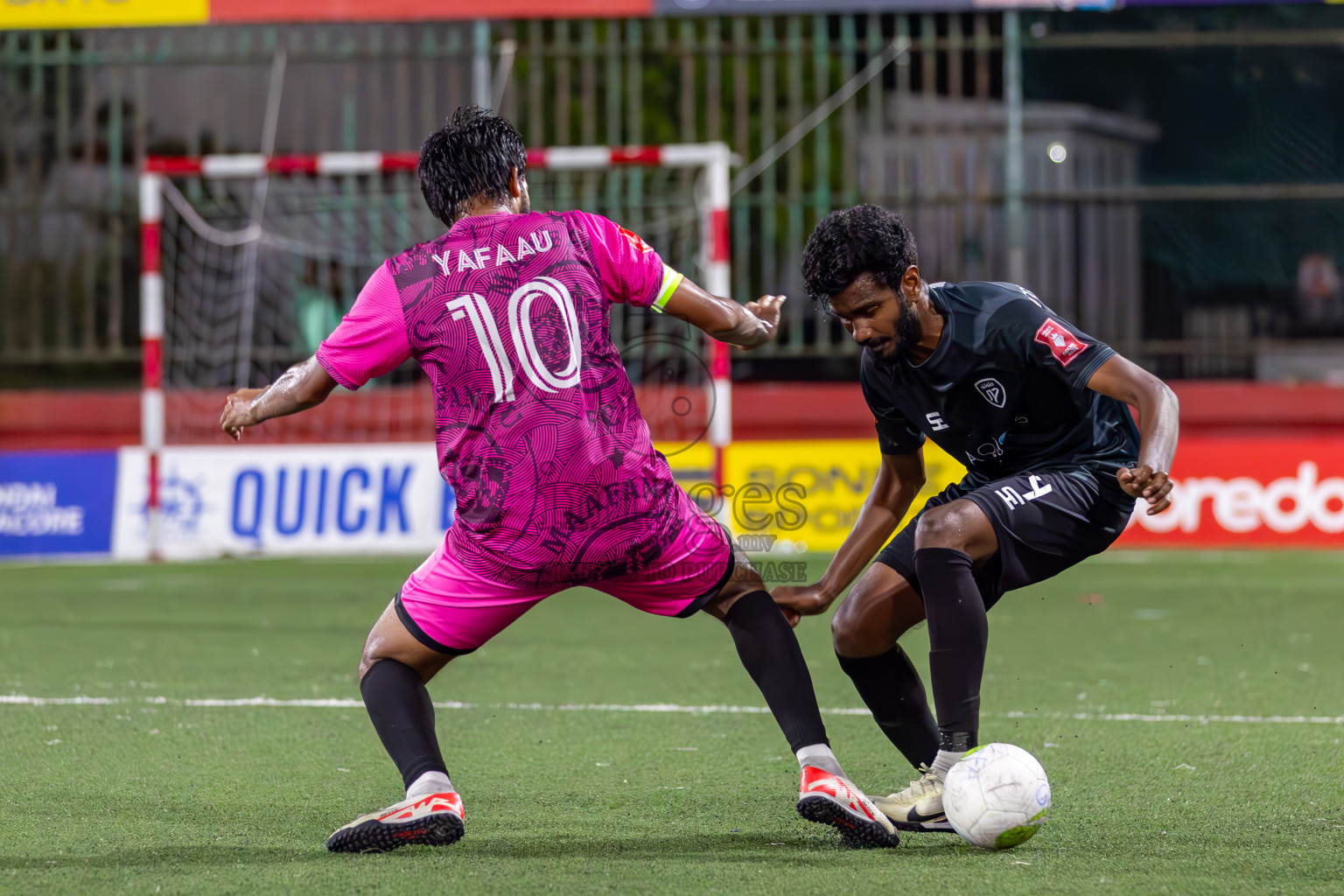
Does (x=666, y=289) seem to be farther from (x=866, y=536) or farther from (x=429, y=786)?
(x=429, y=786)

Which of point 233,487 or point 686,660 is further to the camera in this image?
point 233,487

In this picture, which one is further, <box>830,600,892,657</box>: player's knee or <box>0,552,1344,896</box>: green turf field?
<box>830,600,892,657</box>: player's knee

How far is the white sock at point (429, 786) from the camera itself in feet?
12.9

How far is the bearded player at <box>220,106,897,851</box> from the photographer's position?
3830 millimetres

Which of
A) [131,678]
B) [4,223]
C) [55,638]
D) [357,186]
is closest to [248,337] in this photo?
[357,186]

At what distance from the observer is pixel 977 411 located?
4.32 m

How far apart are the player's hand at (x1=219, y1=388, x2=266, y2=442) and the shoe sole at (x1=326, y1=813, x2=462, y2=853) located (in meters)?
1.01

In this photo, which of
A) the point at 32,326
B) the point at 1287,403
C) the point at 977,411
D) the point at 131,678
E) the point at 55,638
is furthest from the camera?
the point at 32,326

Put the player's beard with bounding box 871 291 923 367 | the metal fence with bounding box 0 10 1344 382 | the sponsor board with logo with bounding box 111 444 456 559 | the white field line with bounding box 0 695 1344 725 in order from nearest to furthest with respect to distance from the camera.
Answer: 1. the player's beard with bounding box 871 291 923 367
2. the white field line with bounding box 0 695 1344 725
3. the sponsor board with logo with bounding box 111 444 456 559
4. the metal fence with bounding box 0 10 1344 382

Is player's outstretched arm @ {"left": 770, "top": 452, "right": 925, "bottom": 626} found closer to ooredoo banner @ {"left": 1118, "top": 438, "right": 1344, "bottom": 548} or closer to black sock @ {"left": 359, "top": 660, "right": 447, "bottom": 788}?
black sock @ {"left": 359, "top": 660, "right": 447, "bottom": 788}

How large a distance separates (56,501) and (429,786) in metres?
9.09

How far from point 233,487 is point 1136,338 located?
740cm

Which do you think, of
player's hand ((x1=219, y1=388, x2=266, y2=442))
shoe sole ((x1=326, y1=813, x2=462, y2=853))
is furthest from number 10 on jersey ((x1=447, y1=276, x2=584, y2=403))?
shoe sole ((x1=326, y1=813, x2=462, y2=853))

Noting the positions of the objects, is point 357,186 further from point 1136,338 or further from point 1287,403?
point 1287,403
